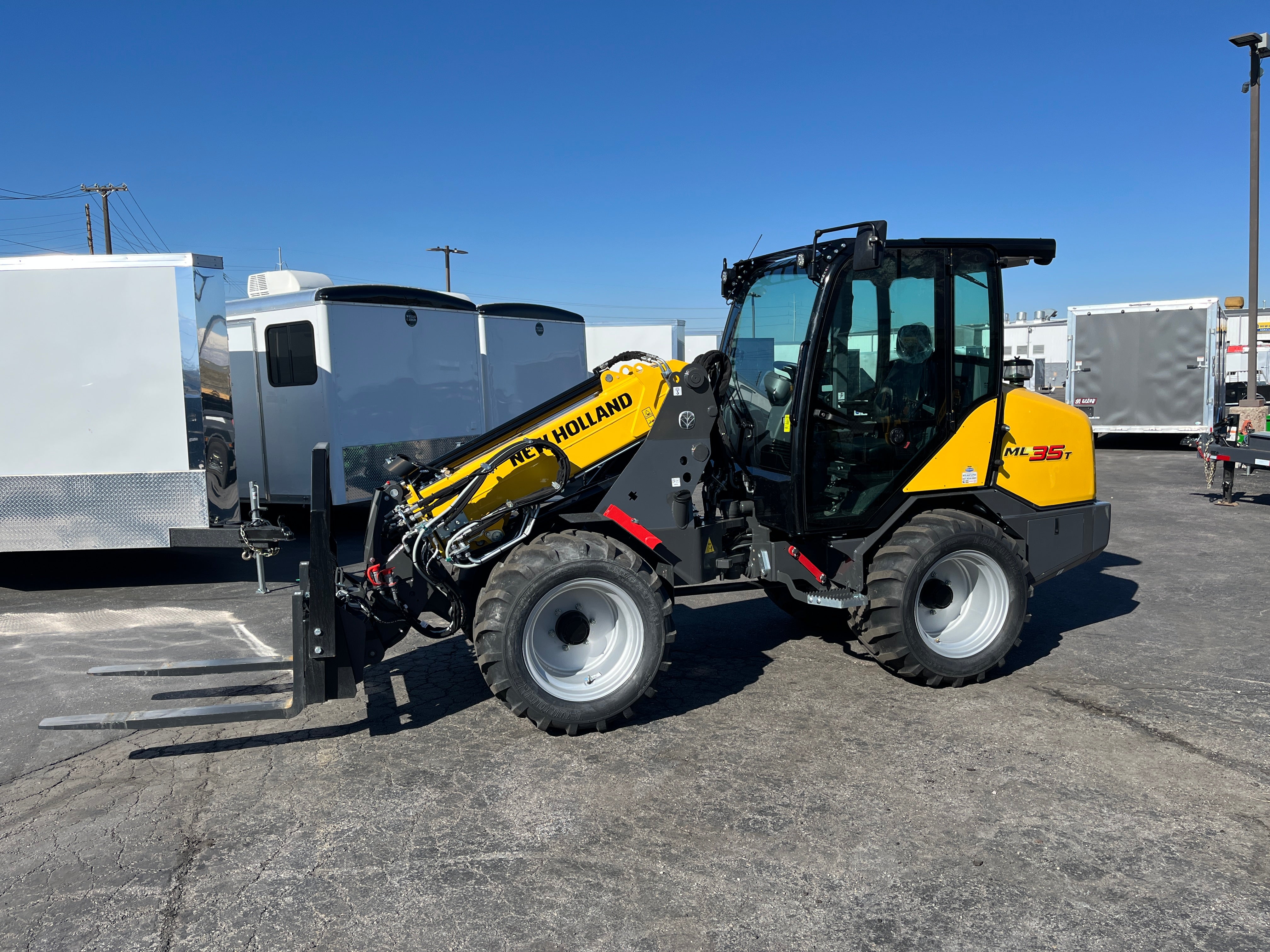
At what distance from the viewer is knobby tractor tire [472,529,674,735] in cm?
450

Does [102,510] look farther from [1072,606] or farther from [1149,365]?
[1149,365]

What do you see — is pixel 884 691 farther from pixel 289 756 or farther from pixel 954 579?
pixel 289 756

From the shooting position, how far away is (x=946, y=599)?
5570 millimetres

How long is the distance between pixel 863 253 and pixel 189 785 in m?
4.24

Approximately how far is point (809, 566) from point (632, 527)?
46.0 inches

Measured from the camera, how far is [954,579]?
559cm

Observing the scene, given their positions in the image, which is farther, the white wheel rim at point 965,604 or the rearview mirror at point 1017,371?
the rearview mirror at point 1017,371

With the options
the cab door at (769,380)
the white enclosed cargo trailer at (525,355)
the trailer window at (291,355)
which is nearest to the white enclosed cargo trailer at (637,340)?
the white enclosed cargo trailer at (525,355)

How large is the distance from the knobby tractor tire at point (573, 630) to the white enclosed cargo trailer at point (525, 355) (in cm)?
763

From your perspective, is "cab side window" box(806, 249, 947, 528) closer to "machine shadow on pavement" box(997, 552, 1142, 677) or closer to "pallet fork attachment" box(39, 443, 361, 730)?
"machine shadow on pavement" box(997, 552, 1142, 677)

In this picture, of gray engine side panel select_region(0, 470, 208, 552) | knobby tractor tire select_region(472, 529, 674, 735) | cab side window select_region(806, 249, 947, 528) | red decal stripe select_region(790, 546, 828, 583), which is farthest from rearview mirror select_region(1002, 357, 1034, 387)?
gray engine side panel select_region(0, 470, 208, 552)

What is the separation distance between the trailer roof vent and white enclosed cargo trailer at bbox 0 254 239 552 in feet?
10.6

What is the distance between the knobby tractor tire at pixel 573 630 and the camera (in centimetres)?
450

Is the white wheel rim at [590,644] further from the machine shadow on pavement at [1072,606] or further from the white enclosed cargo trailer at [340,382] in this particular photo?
the white enclosed cargo trailer at [340,382]
